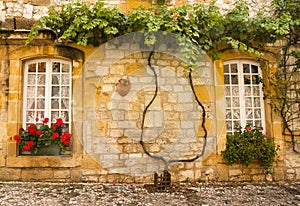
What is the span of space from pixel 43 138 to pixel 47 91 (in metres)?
0.82

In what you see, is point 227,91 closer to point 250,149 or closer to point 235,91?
point 235,91

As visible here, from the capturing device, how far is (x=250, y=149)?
14.1ft

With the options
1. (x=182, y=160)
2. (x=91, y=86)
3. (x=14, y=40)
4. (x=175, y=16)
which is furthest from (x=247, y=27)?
(x=14, y=40)

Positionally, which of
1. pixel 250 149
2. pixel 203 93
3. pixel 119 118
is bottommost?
pixel 250 149

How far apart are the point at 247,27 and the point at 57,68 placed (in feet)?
11.0

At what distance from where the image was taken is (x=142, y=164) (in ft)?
14.1

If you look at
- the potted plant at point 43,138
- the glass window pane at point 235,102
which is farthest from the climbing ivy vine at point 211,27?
the potted plant at point 43,138

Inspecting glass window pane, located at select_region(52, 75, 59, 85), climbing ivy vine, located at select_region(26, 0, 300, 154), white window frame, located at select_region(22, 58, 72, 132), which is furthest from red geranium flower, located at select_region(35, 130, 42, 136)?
climbing ivy vine, located at select_region(26, 0, 300, 154)

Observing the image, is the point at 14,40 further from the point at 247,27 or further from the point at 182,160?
the point at 247,27

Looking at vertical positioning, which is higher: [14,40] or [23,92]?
[14,40]

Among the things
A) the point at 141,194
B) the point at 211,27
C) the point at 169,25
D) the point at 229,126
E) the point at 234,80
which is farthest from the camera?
the point at 234,80

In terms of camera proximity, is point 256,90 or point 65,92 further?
point 256,90

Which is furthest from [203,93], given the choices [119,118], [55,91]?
[55,91]

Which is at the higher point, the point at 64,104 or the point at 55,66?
the point at 55,66
